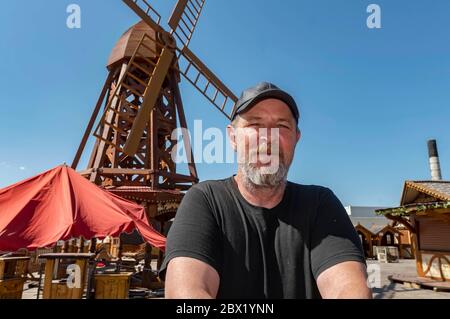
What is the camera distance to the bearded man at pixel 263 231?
4.20ft

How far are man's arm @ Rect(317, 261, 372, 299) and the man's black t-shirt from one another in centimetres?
3

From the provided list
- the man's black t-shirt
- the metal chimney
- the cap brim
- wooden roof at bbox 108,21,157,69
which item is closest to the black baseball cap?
the cap brim

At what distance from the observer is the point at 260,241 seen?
1.45 metres

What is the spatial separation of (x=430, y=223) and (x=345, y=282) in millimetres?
15985

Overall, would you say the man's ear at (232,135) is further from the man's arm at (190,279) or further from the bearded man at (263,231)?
the man's arm at (190,279)

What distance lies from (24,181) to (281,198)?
5351 millimetres

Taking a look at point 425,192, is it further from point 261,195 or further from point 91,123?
point 261,195

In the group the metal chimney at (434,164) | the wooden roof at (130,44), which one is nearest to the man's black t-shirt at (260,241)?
the wooden roof at (130,44)

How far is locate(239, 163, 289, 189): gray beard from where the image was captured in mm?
1597

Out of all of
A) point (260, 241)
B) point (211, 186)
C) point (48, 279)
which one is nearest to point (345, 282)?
point (260, 241)

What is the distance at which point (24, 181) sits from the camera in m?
5.41
